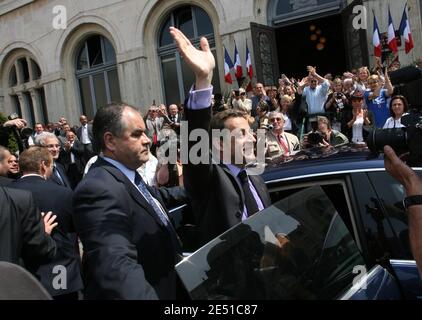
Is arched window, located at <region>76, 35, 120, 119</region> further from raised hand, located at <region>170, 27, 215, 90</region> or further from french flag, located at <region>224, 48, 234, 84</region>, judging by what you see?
raised hand, located at <region>170, 27, 215, 90</region>

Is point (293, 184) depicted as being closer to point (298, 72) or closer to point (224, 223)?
point (224, 223)

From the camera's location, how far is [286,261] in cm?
162

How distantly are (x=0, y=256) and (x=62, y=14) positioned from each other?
55.1 feet

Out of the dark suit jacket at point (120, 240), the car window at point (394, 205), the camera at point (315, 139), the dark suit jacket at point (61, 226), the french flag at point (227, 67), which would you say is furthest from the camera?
the french flag at point (227, 67)

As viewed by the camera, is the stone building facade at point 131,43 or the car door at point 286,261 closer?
the car door at point 286,261

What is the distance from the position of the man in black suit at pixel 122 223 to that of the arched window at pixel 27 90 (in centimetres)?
1866

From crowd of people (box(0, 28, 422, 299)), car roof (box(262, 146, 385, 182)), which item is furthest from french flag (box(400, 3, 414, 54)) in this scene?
car roof (box(262, 146, 385, 182))

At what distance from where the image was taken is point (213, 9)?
573 inches

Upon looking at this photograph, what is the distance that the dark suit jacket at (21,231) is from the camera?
261cm

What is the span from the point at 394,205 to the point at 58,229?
99.3 inches

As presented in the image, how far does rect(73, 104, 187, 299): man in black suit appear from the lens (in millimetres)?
1538
